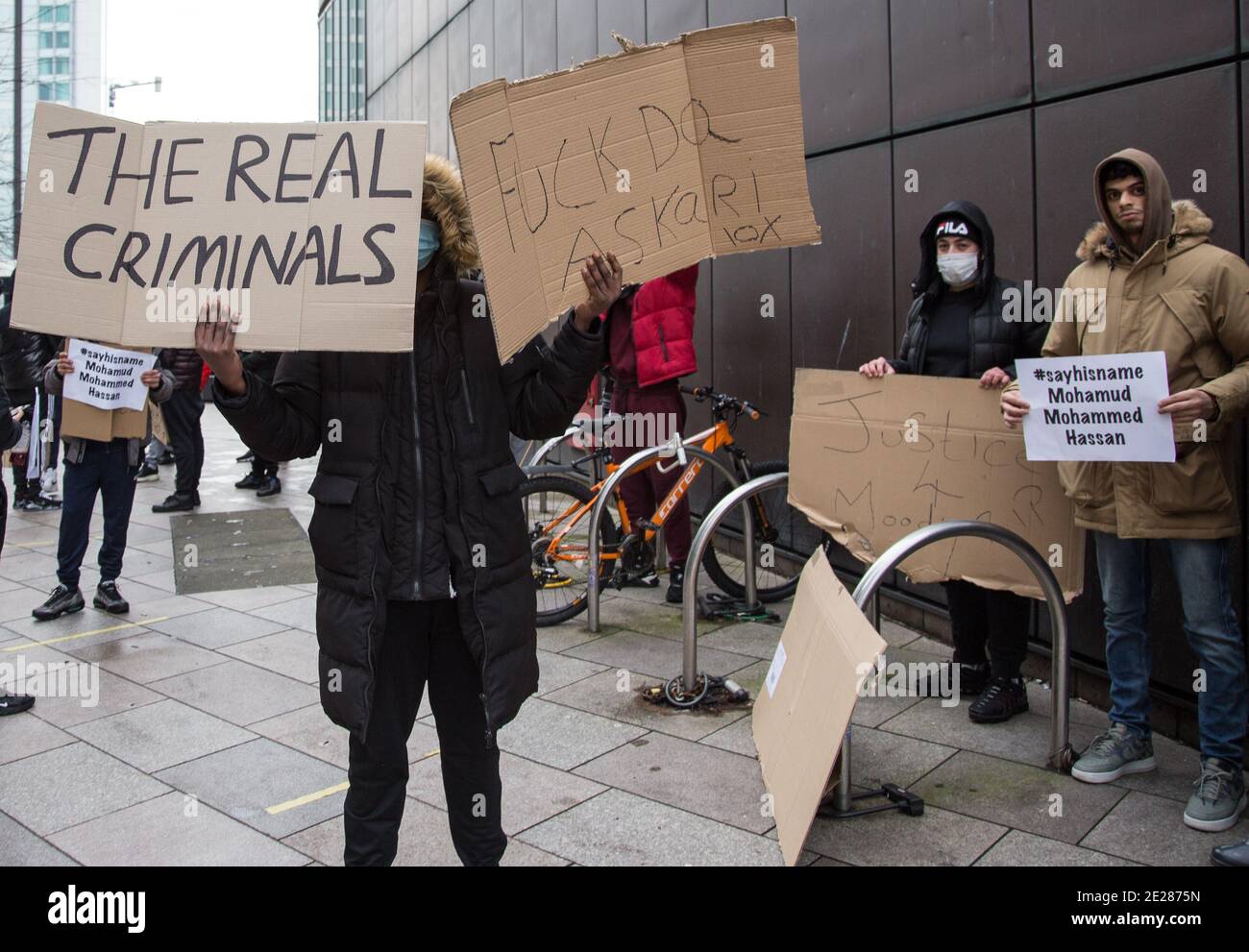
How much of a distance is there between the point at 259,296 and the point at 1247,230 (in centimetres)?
351

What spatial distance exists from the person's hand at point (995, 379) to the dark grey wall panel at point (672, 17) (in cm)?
437

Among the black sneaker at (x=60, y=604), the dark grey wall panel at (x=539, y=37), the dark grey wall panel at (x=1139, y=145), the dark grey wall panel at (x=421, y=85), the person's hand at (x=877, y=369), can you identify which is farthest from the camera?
the dark grey wall panel at (x=421, y=85)

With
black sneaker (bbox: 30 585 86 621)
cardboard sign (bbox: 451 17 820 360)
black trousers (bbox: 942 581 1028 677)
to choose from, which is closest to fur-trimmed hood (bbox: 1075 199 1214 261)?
black trousers (bbox: 942 581 1028 677)

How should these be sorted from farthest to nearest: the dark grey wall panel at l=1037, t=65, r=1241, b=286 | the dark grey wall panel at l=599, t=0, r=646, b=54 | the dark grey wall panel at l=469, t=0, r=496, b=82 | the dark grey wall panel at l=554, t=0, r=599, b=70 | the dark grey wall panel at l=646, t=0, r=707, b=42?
the dark grey wall panel at l=469, t=0, r=496, b=82 → the dark grey wall panel at l=554, t=0, r=599, b=70 → the dark grey wall panel at l=599, t=0, r=646, b=54 → the dark grey wall panel at l=646, t=0, r=707, b=42 → the dark grey wall panel at l=1037, t=65, r=1241, b=286

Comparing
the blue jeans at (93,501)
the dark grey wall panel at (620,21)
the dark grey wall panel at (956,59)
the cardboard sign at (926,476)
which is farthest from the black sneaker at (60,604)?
the dark grey wall panel at (620,21)

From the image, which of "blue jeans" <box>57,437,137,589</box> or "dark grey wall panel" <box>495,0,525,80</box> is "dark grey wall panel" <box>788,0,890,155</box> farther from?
"dark grey wall panel" <box>495,0,525,80</box>

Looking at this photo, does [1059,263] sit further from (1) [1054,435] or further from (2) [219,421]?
(2) [219,421]

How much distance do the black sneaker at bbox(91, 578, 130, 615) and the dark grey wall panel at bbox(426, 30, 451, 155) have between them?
9.80m

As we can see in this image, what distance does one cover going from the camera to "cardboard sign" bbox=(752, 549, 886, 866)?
314 cm

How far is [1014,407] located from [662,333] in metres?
2.98

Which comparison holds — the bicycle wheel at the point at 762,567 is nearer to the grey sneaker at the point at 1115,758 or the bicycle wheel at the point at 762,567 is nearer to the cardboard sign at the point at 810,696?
the cardboard sign at the point at 810,696

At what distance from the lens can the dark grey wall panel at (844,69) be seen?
6.12m

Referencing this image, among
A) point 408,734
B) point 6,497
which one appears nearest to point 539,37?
point 6,497

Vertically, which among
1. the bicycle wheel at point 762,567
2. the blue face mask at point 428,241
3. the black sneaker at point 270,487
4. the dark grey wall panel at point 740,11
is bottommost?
the bicycle wheel at point 762,567
